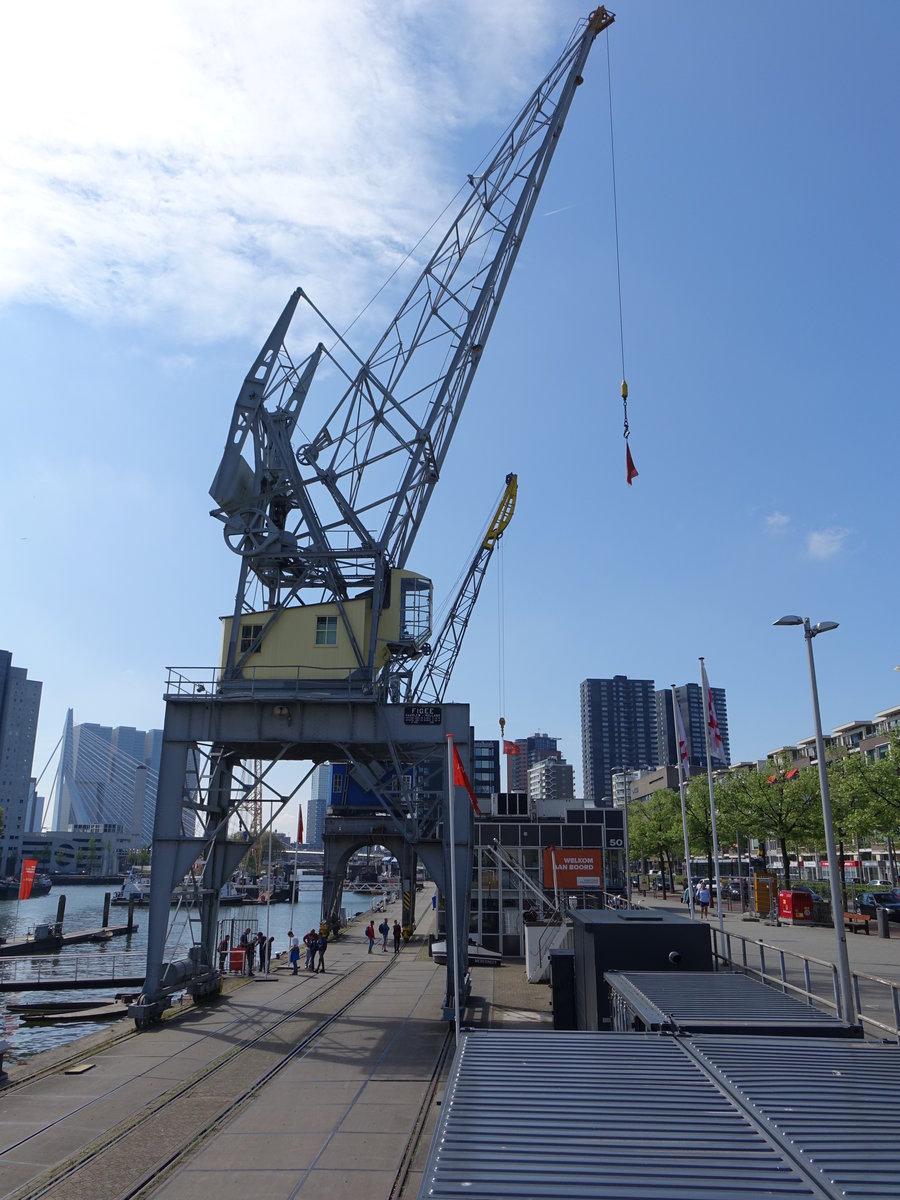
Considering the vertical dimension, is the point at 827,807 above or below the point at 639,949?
above

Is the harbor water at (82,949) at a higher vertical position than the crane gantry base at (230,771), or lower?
lower

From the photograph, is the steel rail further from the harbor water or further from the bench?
the bench

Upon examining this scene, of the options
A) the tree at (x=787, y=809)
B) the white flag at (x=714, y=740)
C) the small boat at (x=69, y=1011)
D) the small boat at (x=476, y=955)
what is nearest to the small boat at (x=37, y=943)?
the small boat at (x=69, y=1011)

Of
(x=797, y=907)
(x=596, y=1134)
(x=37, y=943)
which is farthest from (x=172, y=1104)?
(x=37, y=943)

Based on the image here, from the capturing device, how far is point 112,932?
7575 centimetres

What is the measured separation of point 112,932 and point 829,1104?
80.4 m

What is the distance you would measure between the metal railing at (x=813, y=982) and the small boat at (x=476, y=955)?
11.4m

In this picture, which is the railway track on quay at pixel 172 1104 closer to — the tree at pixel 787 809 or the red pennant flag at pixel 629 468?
the red pennant flag at pixel 629 468

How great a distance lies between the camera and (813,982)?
90.2ft

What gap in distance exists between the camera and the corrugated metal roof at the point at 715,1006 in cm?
1082

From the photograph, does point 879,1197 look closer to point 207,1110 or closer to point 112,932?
point 207,1110

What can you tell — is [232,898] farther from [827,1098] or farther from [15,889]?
[827,1098]

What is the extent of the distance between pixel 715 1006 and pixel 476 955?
29.5 meters

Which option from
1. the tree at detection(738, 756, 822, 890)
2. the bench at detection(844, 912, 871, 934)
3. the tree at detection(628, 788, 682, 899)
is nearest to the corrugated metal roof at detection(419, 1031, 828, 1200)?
the bench at detection(844, 912, 871, 934)
